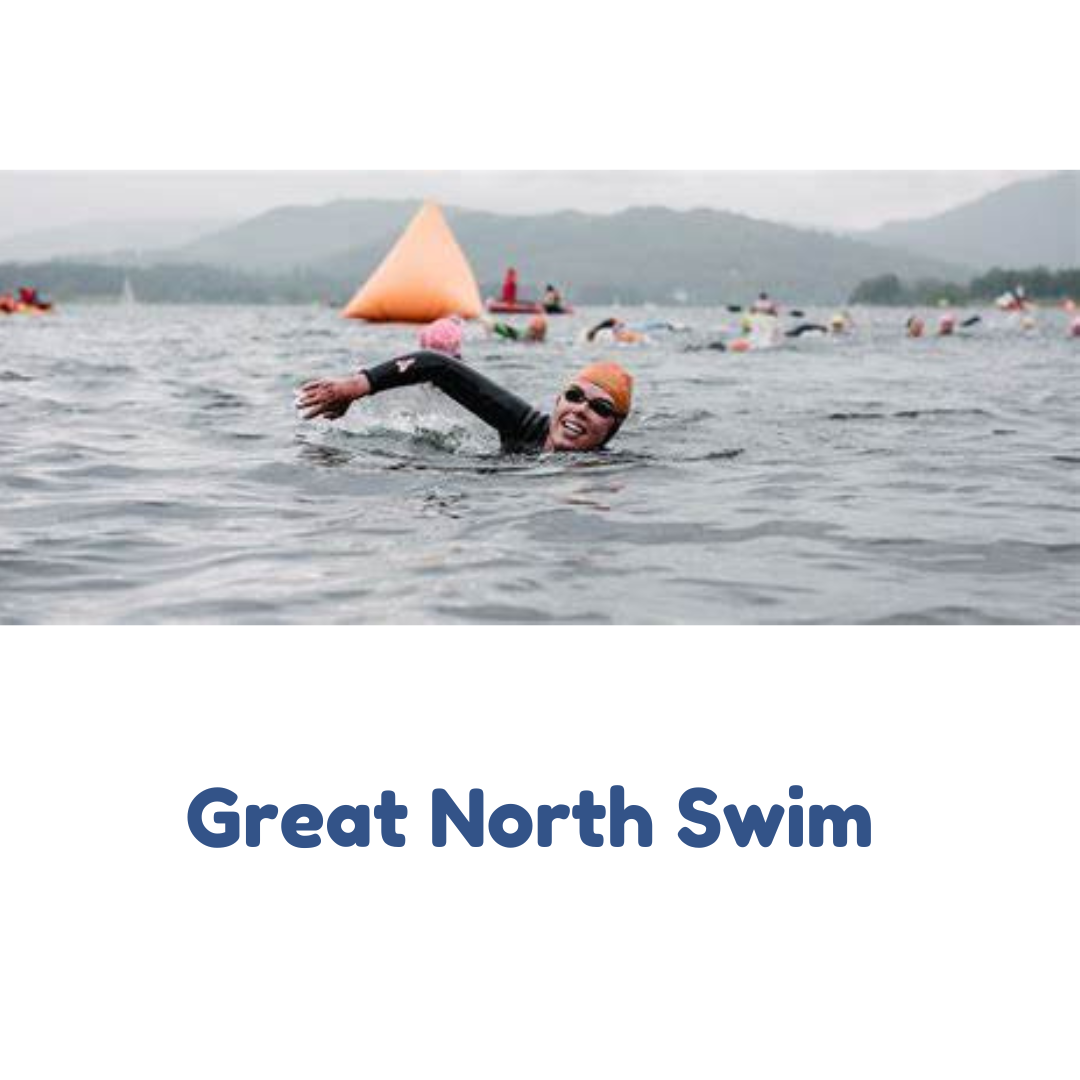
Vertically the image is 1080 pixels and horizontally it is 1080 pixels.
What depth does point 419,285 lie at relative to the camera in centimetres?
2433

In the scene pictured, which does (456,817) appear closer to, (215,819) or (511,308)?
(215,819)

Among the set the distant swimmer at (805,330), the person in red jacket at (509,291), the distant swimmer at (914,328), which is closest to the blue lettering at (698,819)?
the distant swimmer at (805,330)

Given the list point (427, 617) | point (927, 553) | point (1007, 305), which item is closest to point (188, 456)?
point (427, 617)

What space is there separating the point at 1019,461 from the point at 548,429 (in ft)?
10.1

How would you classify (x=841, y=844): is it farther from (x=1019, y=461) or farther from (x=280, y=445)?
(x=280, y=445)

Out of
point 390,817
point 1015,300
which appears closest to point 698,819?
point 390,817

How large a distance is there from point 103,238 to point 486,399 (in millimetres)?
3450

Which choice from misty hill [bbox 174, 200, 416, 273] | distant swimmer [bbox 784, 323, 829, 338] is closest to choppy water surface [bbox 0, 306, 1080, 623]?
misty hill [bbox 174, 200, 416, 273]

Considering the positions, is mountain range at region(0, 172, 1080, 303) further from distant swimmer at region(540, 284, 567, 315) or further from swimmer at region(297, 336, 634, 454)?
distant swimmer at region(540, 284, 567, 315)

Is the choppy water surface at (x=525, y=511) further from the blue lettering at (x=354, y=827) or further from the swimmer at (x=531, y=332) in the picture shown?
the swimmer at (x=531, y=332)

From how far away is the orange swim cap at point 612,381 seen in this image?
8.52 m

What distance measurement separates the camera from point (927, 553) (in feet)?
20.3

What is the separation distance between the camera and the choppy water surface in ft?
17.8

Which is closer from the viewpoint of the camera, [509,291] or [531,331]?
[531,331]
